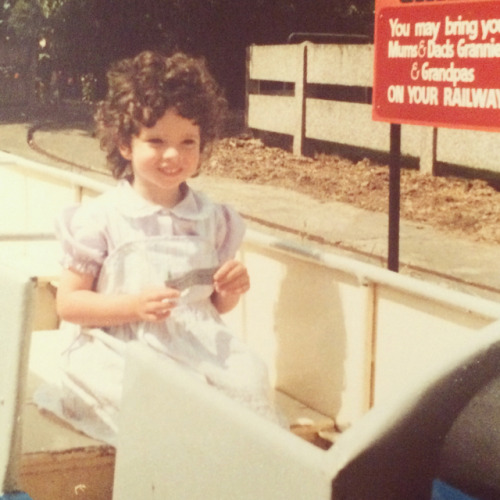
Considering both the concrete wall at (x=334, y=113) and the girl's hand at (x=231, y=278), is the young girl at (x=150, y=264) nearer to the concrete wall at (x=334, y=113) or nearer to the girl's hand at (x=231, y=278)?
the girl's hand at (x=231, y=278)

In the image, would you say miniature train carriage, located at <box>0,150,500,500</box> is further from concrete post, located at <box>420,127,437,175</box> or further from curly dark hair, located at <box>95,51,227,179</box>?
concrete post, located at <box>420,127,437,175</box>

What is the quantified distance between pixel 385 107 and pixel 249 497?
3183 mm

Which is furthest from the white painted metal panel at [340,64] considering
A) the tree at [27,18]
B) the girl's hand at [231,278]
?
the girl's hand at [231,278]

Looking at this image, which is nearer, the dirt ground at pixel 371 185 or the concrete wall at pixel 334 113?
the dirt ground at pixel 371 185

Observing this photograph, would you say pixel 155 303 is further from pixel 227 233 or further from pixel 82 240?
pixel 227 233

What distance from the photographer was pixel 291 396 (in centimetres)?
321

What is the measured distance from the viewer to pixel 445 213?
883cm

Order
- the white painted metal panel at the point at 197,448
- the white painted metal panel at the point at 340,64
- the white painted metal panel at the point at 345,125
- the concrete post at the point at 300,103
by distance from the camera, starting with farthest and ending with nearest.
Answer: the concrete post at the point at 300,103 → the white painted metal panel at the point at 340,64 → the white painted metal panel at the point at 345,125 → the white painted metal panel at the point at 197,448

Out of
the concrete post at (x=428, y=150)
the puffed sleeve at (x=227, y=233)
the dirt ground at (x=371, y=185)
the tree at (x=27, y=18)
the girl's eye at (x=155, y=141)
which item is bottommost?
the dirt ground at (x=371, y=185)

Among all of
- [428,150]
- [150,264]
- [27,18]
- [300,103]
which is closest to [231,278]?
[150,264]

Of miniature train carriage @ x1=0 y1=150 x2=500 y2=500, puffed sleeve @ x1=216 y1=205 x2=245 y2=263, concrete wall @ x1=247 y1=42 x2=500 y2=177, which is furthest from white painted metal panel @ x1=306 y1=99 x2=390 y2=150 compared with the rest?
puffed sleeve @ x1=216 y1=205 x2=245 y2=263

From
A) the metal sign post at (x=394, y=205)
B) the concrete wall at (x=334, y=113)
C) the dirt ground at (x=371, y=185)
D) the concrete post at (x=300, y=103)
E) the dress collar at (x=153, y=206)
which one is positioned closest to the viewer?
the dress collar at (x=153, y=206)

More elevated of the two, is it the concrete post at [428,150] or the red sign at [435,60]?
the red sign at [435,60]

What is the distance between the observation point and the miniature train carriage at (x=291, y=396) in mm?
1443
